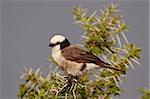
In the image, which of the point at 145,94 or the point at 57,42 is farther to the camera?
the point at 57,42

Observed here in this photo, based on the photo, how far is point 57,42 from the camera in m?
1.28

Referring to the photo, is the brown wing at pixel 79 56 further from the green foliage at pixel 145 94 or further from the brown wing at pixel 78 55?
the green foliage at pixel 145 94

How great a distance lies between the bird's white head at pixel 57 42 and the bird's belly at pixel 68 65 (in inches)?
0.9

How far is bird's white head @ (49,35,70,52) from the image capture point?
1.28m

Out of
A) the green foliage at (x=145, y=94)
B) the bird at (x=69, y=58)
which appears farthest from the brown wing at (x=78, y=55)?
the green foliage at (x=145, y=94)

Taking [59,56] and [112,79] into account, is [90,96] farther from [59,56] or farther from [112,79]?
[59,56]

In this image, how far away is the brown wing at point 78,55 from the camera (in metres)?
1.23

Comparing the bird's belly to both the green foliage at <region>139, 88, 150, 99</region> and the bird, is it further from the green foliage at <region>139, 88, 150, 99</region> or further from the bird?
the green foliage at <region>139, 88, 150, 99</region>

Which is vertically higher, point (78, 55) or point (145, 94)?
point (78, 55)

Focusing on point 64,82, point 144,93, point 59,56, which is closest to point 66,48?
point 59,56

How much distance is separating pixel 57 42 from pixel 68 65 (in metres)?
0.09

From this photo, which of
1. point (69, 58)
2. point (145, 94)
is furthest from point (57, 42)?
point (145, 94)

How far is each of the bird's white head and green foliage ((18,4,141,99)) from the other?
0.08 metres

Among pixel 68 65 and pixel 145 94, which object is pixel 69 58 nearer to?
pixel 68 65
